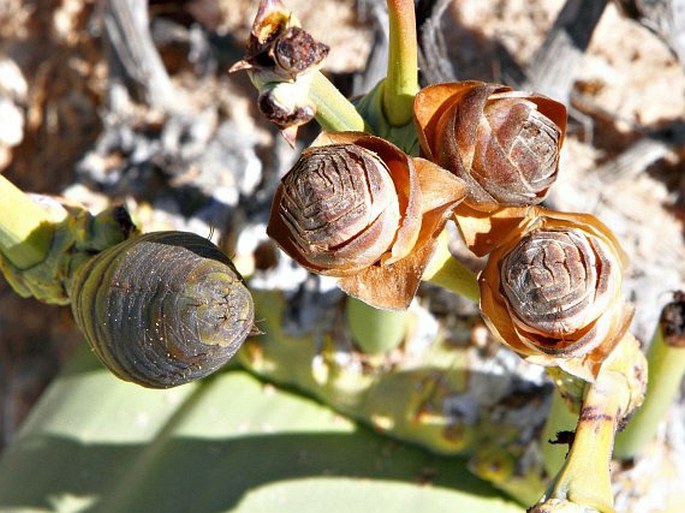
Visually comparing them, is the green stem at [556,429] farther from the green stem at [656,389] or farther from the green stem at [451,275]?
the green stem at [451,275]

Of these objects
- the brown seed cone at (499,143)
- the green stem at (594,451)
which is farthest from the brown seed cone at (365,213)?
the green stem at (594,451)

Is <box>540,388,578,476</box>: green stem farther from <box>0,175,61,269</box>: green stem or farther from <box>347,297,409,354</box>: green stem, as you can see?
<box>0,175,61,269</box>: green stem

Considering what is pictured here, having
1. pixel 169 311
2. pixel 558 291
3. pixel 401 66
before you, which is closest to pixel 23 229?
pixel 169 311

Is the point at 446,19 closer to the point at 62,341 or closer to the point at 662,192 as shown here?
the point at 662,192

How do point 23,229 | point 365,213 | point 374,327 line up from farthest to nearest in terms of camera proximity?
point 374,327, point 23,229, point 365,213

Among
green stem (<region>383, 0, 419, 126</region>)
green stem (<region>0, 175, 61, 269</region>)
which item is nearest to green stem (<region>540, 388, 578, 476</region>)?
green stem (<region>383, 0, 419, 126</region>)

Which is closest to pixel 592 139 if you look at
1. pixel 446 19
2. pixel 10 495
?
pixel 446 19

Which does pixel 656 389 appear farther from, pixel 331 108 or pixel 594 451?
pixel 331 108
